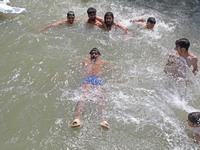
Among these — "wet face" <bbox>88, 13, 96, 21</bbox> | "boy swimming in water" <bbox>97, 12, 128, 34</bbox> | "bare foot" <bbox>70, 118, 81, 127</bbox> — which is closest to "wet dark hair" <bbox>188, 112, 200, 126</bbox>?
"bare foot" <bbox>70, 118, 81, 127</bbox>

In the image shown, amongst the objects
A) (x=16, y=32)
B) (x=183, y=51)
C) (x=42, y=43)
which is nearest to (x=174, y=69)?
(x=183, y=51)

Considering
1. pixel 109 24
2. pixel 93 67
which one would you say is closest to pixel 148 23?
pixel 109 24

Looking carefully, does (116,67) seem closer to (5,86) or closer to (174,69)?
(174,69)

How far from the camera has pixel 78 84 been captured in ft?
22.4

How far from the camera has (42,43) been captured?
8.22 m

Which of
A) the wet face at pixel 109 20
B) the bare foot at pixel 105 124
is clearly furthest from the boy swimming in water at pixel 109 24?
the bare foot at pixel 105 124

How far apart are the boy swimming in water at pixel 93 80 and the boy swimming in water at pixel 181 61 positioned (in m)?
1.37

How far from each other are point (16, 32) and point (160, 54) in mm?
3505

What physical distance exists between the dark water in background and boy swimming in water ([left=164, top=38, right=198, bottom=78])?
236mm

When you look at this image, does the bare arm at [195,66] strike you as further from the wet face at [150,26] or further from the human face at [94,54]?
the wet face at [150,26]

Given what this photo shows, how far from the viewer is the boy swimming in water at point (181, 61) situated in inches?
259

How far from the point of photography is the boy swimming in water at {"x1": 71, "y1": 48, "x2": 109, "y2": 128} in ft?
19.6

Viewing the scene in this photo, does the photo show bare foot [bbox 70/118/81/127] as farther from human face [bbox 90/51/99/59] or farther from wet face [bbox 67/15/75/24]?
wet face [bbox 67/15/75/24]

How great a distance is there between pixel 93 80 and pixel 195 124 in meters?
2.06
